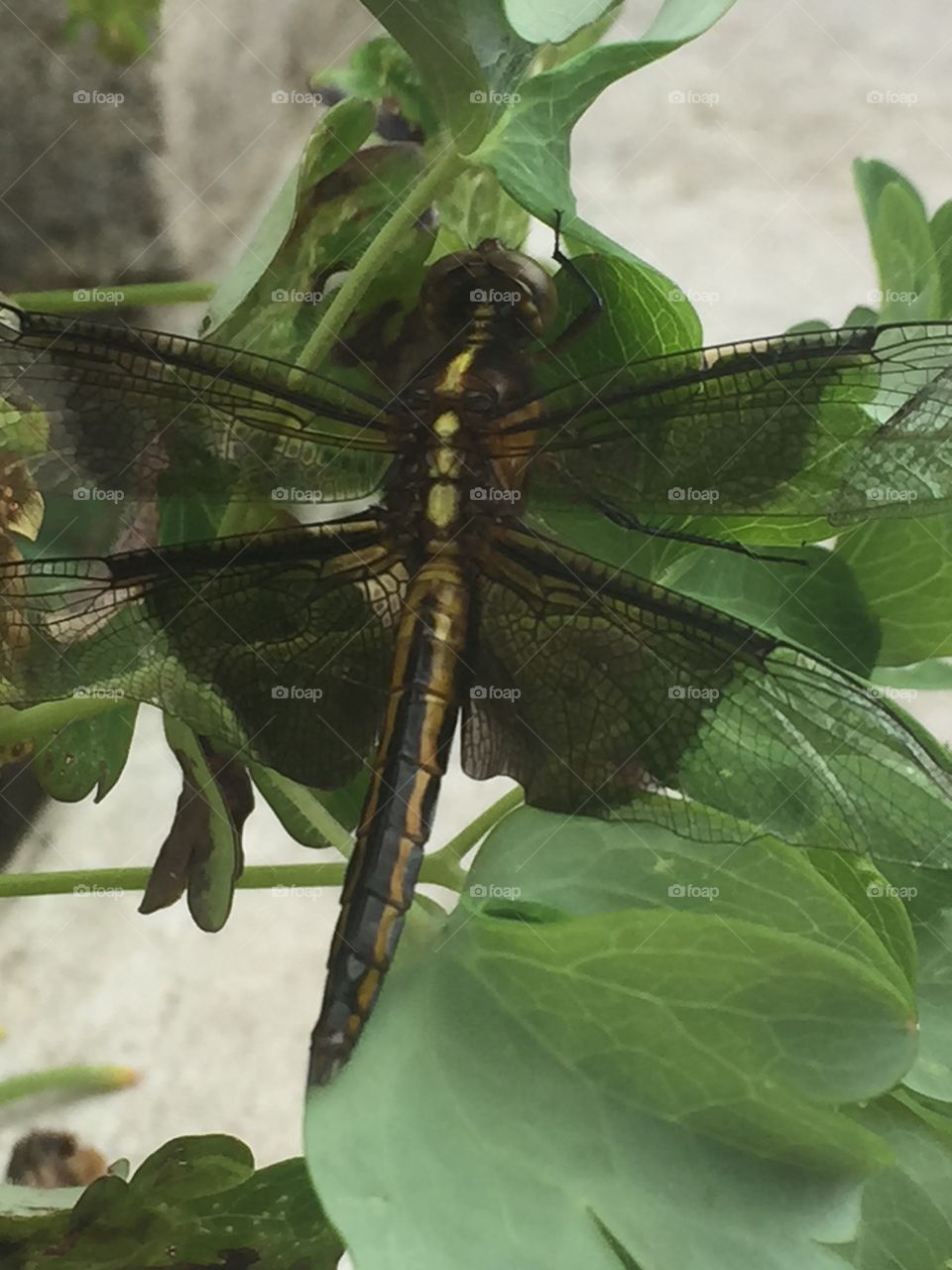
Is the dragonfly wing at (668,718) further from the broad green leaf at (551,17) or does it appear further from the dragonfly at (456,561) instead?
the broad green leaf at (551,17)

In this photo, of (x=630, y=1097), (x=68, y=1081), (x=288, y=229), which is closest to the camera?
(x=630, y=1097)

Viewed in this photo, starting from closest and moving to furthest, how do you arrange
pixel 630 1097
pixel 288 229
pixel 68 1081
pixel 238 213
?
1. pixel 630 1097
2. pixel 288 229
3. pixel 68 1081
4. pixel 238 213

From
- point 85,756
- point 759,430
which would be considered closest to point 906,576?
point 759,430

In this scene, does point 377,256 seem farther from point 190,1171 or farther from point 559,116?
point 190,1171

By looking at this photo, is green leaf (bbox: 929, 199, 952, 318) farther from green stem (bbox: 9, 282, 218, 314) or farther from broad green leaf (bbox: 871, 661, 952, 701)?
green stem (bbox: 9, 282, 218, 314)

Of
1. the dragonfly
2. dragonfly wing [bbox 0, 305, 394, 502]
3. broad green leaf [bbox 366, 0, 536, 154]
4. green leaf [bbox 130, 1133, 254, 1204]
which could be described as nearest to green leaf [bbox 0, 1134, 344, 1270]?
green leaf [bbox 130, 1133, 254, 1204]

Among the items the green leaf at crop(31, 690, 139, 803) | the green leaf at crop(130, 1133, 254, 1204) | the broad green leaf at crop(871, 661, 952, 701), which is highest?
the broad green leaf at crop(871, 661, 952, 701)

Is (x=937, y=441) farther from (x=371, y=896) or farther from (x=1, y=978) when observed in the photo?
(x=1, y=978)
